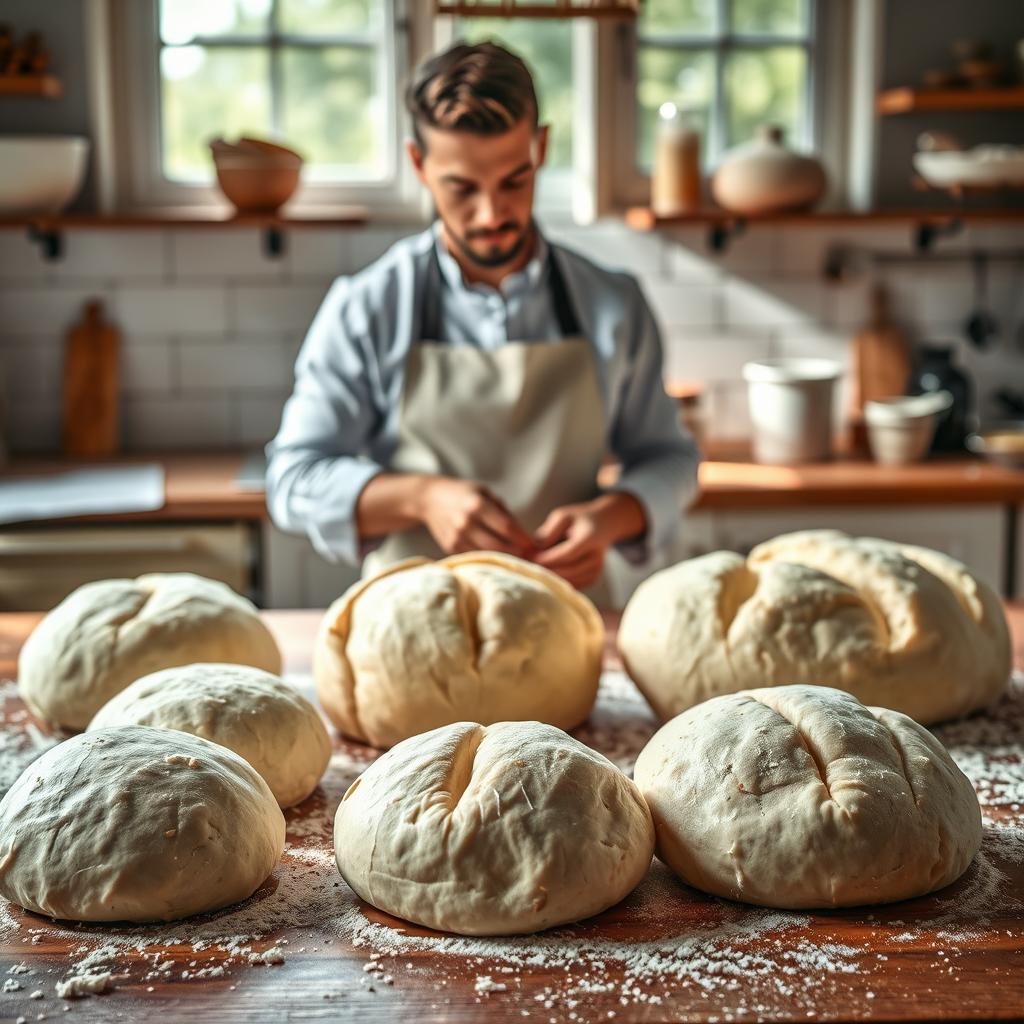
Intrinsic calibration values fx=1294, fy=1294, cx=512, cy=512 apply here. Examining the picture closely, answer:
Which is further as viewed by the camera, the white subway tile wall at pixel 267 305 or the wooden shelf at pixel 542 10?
the white subway tile wall at pixel 267 305

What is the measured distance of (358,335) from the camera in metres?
2.04

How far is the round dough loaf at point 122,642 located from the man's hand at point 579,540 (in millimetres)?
482

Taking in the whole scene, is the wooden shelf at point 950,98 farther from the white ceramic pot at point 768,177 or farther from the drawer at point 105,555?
the drawer at point 105,555

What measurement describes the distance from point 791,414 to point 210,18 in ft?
A: 5.51

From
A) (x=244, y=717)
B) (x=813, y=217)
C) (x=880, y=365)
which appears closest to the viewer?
(x=244, y=717)

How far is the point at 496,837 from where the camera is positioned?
0.91m

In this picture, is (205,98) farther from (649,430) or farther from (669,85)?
(649,430)

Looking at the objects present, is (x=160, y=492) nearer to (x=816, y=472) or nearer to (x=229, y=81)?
(x=229, y=81)

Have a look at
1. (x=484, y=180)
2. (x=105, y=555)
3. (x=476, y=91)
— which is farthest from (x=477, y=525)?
(x=105, y=555)

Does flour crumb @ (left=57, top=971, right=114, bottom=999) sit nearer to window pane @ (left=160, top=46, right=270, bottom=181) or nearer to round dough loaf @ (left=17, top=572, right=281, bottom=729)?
round dough loaf @ (left=17, top=572, right=281, bottom=729)

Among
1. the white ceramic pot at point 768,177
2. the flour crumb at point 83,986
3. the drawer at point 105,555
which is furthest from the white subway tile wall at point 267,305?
the flour crumb at point 83,986

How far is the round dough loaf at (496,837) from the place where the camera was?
2.94ft

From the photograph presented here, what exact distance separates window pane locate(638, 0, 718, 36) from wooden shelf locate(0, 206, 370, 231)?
34.1 inches

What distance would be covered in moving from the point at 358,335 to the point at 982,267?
201cm
